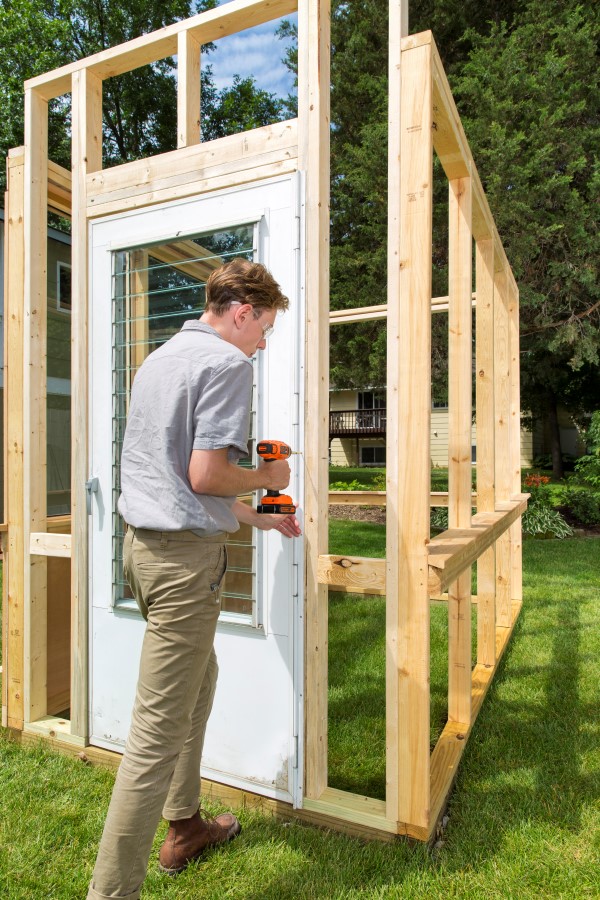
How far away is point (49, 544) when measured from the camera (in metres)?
3.36

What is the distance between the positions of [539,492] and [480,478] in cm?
755

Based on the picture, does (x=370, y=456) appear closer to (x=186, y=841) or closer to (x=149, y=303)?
(x=149, y=303)

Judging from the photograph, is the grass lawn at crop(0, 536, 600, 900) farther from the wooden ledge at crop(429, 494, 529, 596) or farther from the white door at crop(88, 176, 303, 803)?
the wooden ledge at crop(429, 494, 529, 596)

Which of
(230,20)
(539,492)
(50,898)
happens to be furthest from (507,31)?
(50,898)

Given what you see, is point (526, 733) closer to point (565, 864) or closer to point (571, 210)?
point (565, 864)

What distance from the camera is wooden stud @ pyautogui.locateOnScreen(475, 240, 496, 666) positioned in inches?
155

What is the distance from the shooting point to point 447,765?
295cm

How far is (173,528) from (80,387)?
62.6 inches

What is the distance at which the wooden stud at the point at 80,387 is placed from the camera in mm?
3209

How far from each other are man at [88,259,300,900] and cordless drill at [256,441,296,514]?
0.12 metres

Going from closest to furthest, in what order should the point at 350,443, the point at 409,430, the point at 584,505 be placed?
the point at 409,430
the point at 584,505
the point at 350,443

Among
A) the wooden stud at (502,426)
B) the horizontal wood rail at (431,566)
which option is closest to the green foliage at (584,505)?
the wooden stud at (502,426)

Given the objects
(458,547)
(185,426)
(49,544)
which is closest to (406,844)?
(458,547)

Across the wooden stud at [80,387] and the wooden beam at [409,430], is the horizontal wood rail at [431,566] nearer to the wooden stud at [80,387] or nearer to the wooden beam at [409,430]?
the wooden beam at [409,430]
